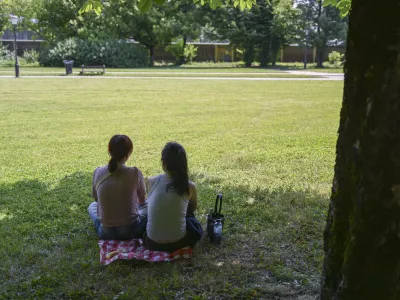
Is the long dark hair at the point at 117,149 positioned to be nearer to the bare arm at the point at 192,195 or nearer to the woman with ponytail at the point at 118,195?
the woman with ponytail at the point at 118,195

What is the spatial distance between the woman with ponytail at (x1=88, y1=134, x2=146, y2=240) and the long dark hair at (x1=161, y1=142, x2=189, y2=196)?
Result: 0.48 m

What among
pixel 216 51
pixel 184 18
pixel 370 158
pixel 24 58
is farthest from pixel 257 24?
pixel 370 158

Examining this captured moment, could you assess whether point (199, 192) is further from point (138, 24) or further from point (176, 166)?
point (138, 24)

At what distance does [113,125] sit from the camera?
1152 cm

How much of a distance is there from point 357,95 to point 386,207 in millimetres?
584

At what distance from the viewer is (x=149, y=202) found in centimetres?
422

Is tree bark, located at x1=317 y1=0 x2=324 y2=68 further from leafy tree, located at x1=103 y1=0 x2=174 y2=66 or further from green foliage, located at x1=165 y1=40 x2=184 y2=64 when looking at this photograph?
leafy tree, located at x1=103 y1=0 x2=174 y2=66

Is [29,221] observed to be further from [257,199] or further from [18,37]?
[18,37]

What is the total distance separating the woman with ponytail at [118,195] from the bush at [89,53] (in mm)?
36383

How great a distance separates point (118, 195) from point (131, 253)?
55 centimetres

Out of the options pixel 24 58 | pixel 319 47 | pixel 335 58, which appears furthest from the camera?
pixel 335 58

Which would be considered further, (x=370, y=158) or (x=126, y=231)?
(x=126, y=231)

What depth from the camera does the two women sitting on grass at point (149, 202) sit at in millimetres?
4129

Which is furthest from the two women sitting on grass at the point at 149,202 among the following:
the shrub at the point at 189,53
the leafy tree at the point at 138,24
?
the shrub at the point at 189,53
